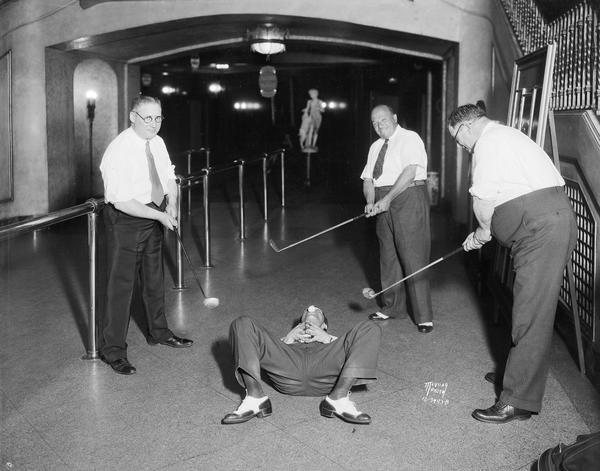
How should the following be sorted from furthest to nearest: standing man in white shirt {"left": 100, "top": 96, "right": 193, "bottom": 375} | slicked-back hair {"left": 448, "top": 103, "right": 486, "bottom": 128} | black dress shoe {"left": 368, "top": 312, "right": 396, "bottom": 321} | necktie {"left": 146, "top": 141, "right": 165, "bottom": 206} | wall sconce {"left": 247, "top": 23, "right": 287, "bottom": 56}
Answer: wall sconce {"left": 247, "top": 23, "right": 287, "bottom": 56} < black dress shoe {"left": 368, "top": 312, "right": 396, "bottom": 321} < necktie {"left": 146, "top": 141, "right": 165, "bottom": 206} < standing man in white shirt {"left": 100, "top": 96, "right": 193, "bottom": 375} < slicked-back hair {"left": 448, "top": 103, "right": 486, "bottom": 128}

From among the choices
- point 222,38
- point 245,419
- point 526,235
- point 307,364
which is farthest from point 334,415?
point 222,38

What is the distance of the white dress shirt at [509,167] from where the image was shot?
3891 mm

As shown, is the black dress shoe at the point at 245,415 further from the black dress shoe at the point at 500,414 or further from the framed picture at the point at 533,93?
the framed picture at the point at 533,93

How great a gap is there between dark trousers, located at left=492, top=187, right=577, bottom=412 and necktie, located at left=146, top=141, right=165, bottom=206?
89.0 inches

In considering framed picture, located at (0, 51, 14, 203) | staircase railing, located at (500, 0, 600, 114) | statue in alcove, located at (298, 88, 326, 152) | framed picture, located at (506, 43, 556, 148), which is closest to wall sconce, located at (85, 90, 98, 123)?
framed picture, located at (0, 51, 14, 203)

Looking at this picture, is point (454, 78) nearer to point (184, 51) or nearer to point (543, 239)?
point (184, 51)

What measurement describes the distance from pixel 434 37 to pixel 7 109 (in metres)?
6.48

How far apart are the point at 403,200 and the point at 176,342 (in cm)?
210

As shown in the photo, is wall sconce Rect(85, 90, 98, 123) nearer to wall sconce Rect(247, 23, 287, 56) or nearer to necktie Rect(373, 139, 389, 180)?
wall sconce Rect(247, 23, 287, 56)

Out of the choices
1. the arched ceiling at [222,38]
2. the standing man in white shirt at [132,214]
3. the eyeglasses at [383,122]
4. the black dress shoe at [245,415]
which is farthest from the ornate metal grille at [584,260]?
the arched ceiling at [222,38]

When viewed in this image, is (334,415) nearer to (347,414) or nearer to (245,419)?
(347,414)

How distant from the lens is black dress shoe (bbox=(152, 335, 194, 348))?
5.29m

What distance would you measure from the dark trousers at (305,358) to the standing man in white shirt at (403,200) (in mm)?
1824

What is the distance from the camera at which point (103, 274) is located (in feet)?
24.6
